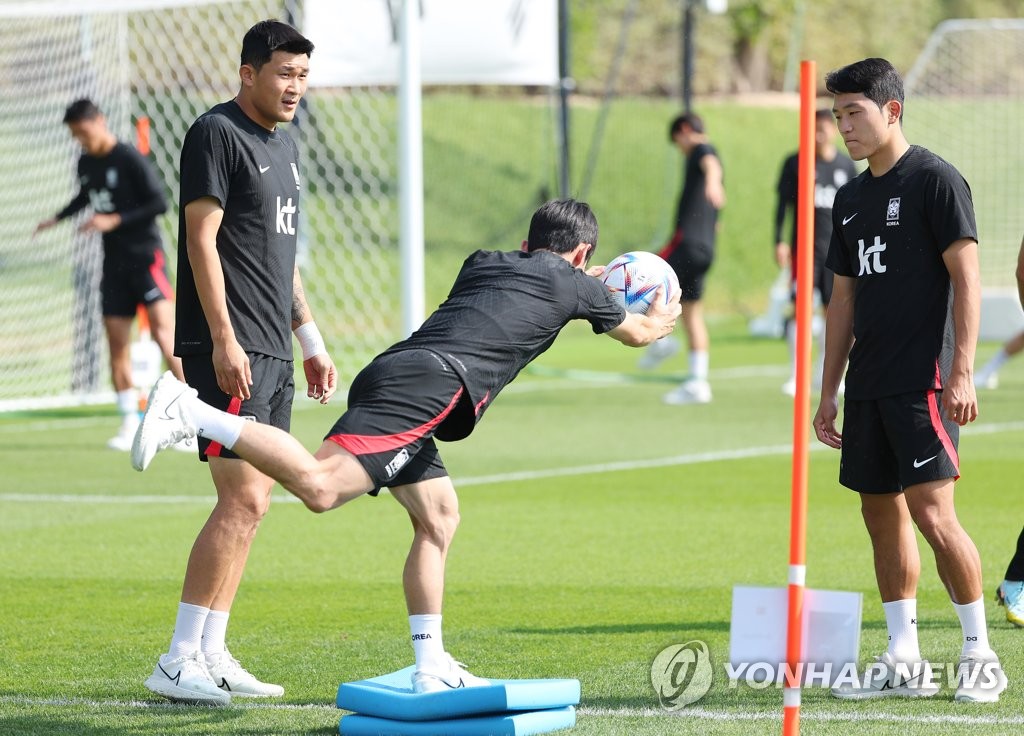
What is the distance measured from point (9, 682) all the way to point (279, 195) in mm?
2061

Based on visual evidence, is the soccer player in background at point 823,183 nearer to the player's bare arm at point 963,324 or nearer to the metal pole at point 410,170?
the metal pole at point 410,170

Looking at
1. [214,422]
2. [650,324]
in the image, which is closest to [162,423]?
[214,422]

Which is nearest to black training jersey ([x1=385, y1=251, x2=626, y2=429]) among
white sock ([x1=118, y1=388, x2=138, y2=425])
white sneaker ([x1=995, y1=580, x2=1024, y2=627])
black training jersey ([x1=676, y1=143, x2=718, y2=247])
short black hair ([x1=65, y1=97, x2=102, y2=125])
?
white sneaker ([x1=995, y1=580, x2=1024, y2=627])

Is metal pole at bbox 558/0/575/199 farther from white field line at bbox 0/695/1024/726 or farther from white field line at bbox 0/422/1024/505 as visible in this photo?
white field line at bbox 0/695/1024/726

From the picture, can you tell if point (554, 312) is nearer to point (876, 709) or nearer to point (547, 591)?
point (876, 709)

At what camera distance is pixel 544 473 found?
1119 cm

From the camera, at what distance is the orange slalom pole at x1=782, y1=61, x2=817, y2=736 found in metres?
4.30

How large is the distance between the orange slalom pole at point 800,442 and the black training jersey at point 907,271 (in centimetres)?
118

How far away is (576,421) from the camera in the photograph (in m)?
14.0

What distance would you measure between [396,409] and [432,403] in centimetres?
12

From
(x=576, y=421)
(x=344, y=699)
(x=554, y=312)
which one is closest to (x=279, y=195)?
(x=554, y=312)

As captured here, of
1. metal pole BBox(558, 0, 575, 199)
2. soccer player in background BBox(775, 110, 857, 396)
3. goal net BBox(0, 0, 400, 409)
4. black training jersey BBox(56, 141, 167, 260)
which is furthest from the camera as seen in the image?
metal pole BBox(558, 0, 575, 199)

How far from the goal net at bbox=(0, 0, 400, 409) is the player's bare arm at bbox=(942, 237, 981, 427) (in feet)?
35.7

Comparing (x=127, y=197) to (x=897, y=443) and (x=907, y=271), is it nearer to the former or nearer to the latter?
(x=907, y=271)
